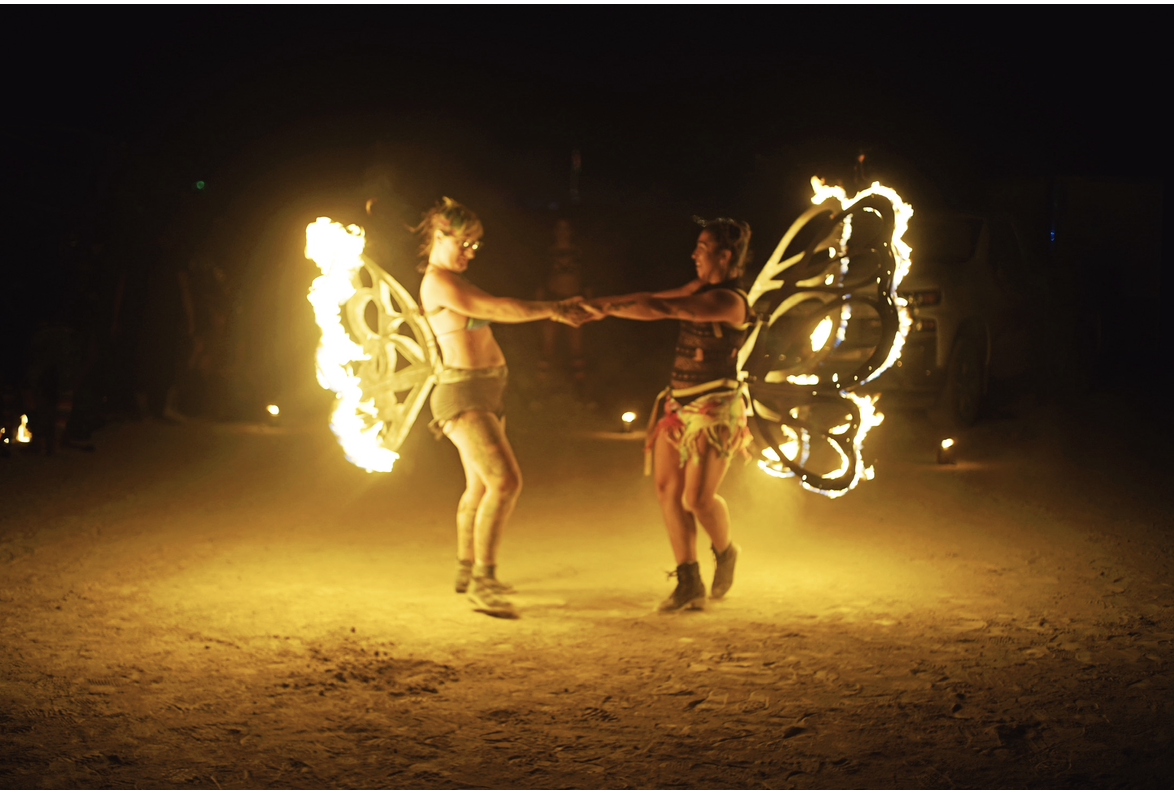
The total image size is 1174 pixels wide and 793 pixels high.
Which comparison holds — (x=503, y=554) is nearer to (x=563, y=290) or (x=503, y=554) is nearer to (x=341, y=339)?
(x=341, y=339)

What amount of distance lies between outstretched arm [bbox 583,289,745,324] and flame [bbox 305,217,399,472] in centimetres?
138

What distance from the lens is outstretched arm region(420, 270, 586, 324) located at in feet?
20.1

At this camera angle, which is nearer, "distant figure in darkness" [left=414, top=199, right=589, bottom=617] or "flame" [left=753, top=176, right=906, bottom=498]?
"flame" [left=753, top=176, right=906, bottom=498]

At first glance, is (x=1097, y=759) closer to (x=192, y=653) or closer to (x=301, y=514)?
(x=192, y=653)

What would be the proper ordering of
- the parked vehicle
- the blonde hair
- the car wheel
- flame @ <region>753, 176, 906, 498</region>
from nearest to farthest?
flame @ <region>753, 176, 906, 498</region> → the blonde hair → the parked vehicle → the car wheel

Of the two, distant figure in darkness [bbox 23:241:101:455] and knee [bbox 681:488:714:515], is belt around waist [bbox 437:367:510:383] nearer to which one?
knee [bbox 681:488:714:515]

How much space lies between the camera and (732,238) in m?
6.32

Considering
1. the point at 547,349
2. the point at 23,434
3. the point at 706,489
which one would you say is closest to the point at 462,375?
the point at 706,489

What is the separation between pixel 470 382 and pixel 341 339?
76cm

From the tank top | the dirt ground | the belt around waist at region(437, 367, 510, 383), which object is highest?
the tank top

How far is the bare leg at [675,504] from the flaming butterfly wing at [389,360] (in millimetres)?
1351

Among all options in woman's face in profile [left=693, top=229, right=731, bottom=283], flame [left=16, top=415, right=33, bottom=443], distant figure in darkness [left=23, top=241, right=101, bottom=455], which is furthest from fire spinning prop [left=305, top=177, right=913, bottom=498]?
flame [left=16, top=415, right=33, bottom=443]

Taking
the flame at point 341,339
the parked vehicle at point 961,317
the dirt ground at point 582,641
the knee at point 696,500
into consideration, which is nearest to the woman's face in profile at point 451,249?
the flame at point 341,339

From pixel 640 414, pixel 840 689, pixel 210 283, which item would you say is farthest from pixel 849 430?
pixel 210 283
